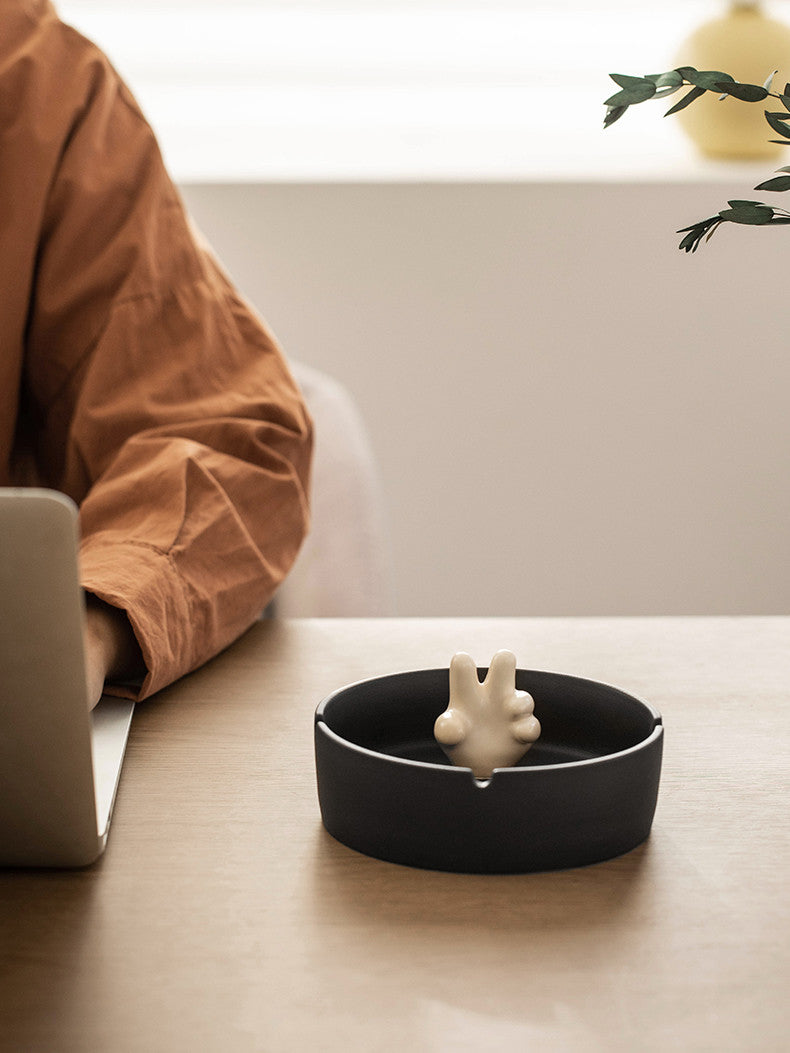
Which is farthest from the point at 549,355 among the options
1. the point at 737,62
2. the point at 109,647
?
the point at 109,647

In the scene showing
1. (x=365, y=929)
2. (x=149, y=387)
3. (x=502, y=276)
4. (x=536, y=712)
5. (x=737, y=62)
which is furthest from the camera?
(x=502, y=276)

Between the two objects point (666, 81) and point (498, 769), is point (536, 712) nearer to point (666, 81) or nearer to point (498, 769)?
point (498, 769)

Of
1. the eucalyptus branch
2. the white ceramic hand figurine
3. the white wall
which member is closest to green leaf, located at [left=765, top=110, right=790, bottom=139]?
the eucalyptus branch

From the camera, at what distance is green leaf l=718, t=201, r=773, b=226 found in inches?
16.4

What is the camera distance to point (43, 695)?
0.40 m

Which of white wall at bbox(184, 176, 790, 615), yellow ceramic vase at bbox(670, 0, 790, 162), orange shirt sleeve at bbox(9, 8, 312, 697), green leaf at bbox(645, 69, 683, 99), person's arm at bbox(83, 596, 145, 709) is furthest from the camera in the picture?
white wall at bbox(184, 176, 790, 615)

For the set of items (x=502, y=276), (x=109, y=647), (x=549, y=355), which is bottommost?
(x=549, y=355)

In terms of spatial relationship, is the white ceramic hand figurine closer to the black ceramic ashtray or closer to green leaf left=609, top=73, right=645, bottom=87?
the black ceramic ashtray

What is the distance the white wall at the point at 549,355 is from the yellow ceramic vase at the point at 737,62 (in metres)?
0.11

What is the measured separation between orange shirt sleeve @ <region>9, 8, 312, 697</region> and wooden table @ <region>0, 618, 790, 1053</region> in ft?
0.47

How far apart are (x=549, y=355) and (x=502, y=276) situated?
0.46ft

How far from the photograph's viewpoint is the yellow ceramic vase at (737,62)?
5.56 ft

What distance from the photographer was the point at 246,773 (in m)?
0.53

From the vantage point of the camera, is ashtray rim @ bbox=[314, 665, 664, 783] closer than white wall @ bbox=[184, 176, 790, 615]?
Yes
